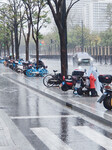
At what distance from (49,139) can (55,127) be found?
1.49 m

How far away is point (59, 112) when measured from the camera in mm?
12258

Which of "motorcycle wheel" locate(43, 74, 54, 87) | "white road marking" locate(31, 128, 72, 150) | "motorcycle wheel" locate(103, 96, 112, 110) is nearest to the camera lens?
"white road marking" locate(31, 128, 72, 150)

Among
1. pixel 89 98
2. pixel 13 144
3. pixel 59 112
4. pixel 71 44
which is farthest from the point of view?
pixel 71 44

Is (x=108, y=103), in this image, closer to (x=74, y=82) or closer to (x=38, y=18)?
(x=74, y=82)

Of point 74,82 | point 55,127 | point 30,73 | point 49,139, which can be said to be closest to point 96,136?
point 49,139

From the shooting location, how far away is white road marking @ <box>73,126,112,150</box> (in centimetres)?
764

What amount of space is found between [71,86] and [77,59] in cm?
3254

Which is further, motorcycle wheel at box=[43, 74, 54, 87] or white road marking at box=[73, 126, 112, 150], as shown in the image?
motorcycle wheel at box=[43, 74, 54, 87]

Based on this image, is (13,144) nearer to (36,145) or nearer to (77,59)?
(36,145)

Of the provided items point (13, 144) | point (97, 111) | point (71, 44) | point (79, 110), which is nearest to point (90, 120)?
point (97, 111)

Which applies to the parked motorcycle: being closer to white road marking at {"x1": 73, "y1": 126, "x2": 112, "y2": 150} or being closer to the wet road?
the wet road

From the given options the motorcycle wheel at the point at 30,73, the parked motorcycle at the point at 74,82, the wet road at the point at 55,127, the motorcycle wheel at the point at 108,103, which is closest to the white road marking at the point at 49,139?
the wet road at the point at 55,127

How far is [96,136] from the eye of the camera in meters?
8.48

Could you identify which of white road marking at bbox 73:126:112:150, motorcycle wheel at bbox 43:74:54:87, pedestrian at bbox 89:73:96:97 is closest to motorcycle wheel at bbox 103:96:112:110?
white road marking at bbox 73:126:112:150
